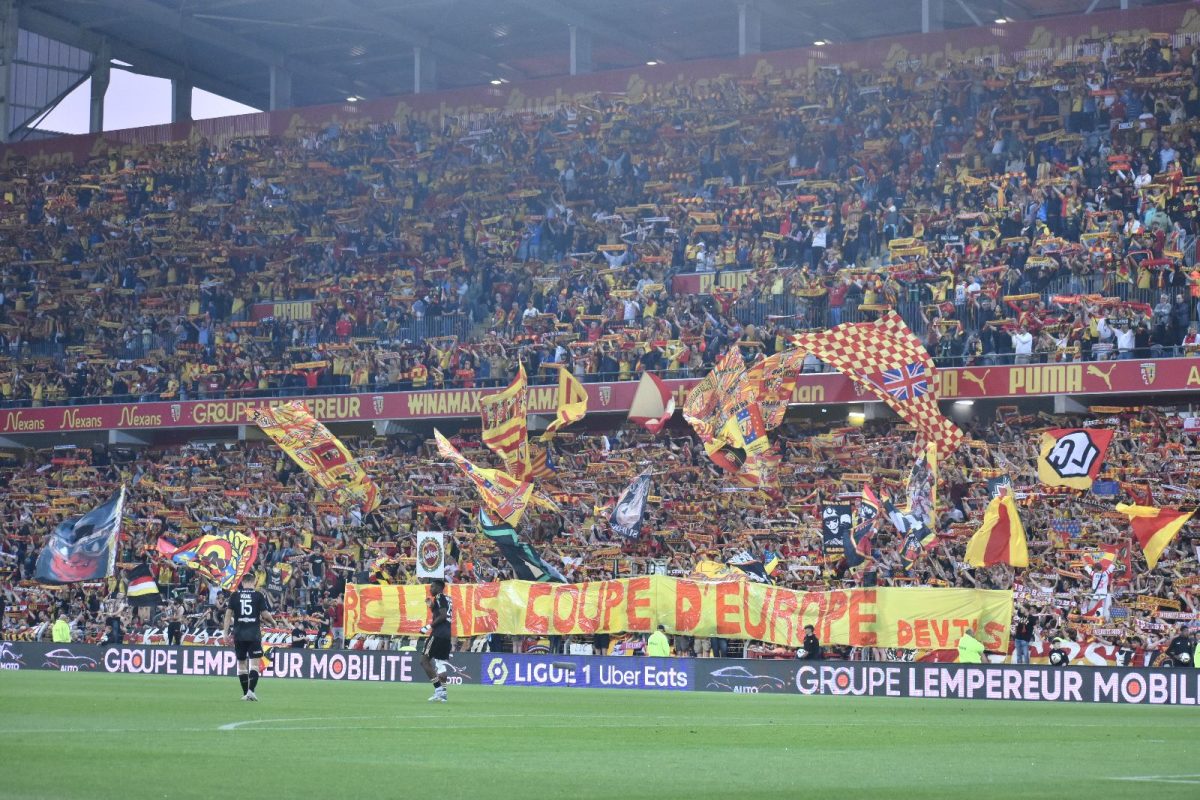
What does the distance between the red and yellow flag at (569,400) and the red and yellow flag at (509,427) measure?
83cm

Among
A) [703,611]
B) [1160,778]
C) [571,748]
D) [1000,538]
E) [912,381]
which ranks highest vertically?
[912,381]

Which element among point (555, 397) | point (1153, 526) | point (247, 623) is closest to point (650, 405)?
point (555, 397)

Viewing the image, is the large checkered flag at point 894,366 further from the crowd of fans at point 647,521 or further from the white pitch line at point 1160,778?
the white pitch line at point 1160,778

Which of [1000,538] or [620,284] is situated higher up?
[620,284]

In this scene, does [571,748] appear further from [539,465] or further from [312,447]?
[312,447]

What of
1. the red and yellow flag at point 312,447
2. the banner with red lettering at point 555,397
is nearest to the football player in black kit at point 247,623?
the red and yellow flag at point 312,447

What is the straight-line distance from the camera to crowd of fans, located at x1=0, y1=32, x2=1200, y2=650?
38.1 m

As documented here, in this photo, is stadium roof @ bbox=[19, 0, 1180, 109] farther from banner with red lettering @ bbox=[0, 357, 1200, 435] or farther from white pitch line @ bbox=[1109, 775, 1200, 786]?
white pitch line @ bbox=[1109, 775, 1200, 786]

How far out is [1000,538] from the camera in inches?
1282

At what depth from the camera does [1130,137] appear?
41.5m

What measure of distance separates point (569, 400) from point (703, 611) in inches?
300

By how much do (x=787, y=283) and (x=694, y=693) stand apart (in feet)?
47.6

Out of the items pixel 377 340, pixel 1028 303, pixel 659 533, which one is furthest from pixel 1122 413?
pixel 377 340

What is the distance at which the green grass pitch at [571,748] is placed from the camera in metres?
12.2
